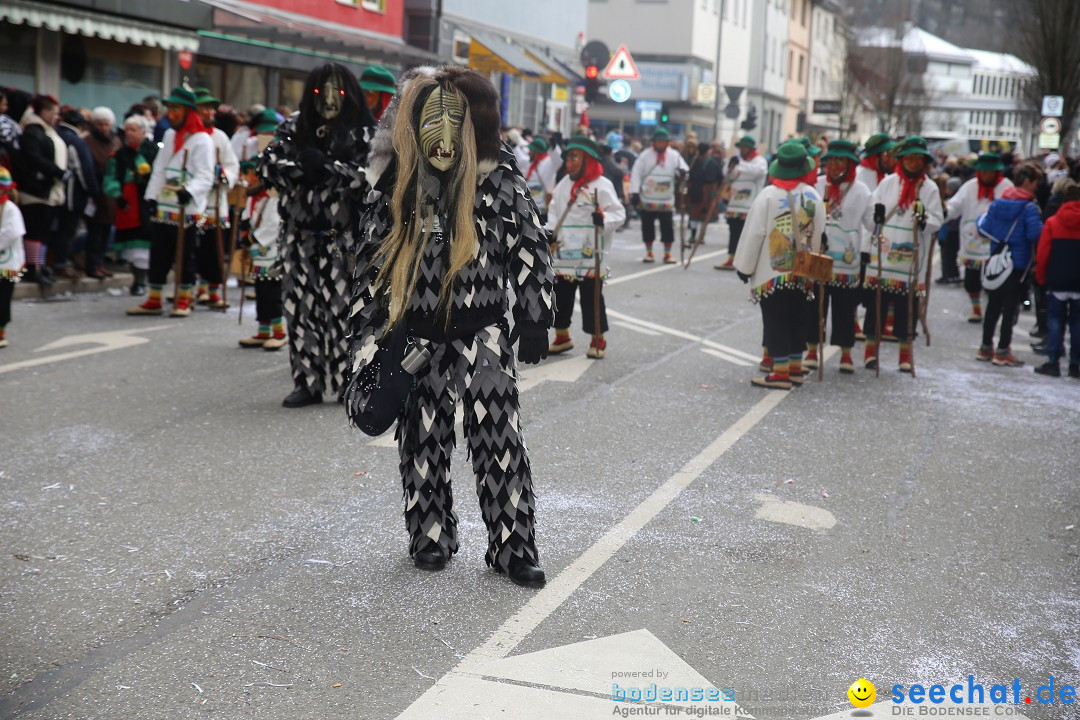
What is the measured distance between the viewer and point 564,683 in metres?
4.01

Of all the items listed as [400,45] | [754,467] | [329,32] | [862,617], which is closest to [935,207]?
[754,467]

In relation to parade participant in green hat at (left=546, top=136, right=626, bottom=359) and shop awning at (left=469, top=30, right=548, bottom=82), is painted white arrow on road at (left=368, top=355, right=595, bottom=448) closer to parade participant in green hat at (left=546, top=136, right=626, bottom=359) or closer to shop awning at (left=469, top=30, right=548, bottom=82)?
parade participant in green hat at (left=546, top=136, right=626, bottom=359)

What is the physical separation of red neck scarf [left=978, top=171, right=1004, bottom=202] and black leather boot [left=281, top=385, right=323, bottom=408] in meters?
8.84

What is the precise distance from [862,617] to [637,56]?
49.3 metres

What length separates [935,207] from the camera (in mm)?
10484

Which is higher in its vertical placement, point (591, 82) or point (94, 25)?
point (591, 82)

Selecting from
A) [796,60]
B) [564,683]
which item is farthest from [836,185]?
[796,60]

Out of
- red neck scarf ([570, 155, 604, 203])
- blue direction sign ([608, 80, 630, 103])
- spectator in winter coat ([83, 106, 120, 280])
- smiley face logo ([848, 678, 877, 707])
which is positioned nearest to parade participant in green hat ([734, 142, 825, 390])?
red neck scarf ([570, 155, 604, 203])

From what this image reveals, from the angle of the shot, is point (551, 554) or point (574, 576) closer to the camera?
point (574, 576)

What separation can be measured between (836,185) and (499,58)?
21.1 meters

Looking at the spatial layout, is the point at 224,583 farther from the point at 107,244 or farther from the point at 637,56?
the point at 637,56

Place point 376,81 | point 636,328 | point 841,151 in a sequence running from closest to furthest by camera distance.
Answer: point 376,81
point 841,151
point 636,328

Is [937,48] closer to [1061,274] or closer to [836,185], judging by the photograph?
[1061,274]

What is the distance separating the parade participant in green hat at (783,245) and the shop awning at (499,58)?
20481 mm
